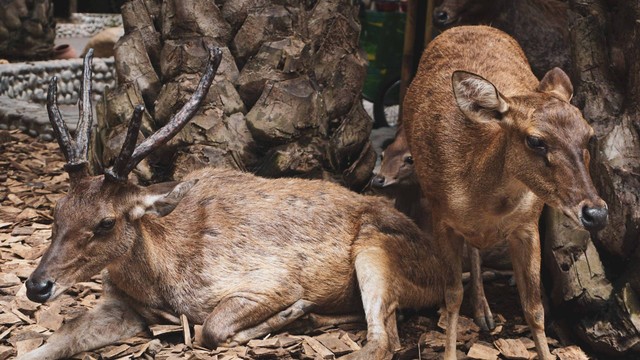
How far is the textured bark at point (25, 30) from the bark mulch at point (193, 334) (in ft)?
26.7

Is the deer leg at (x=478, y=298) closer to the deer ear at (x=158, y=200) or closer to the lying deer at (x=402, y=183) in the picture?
the lying deer at (x=402, y=183)

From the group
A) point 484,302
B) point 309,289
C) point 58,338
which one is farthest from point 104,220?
point 484,302

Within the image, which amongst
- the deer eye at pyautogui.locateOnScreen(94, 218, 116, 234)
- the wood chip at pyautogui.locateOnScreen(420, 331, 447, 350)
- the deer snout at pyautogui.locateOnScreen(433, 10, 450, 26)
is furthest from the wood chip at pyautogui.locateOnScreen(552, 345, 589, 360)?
the deer snout at pyautogui.locateOnScreen(433, 10, 450, 26)

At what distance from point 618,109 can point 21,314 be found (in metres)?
4.00

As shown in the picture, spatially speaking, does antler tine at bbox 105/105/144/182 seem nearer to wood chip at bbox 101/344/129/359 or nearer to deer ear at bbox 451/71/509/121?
wood chip at bbox 101/344/129/359

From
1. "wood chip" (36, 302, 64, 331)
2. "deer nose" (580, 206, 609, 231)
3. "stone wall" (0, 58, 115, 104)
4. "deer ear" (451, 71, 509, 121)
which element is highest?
"deer ear" (451, 71, 509, 121)

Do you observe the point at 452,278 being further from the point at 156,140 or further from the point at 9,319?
the point at 9,319

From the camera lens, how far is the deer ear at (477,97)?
4.20 m

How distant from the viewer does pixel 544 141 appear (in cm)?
406

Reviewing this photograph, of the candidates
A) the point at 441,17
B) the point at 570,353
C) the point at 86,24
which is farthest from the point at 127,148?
the point at 86,24

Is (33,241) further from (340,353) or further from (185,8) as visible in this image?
(340,353)

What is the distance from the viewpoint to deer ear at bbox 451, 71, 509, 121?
13.8ft

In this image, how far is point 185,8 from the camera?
5.87m

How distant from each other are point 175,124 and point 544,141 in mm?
2071
